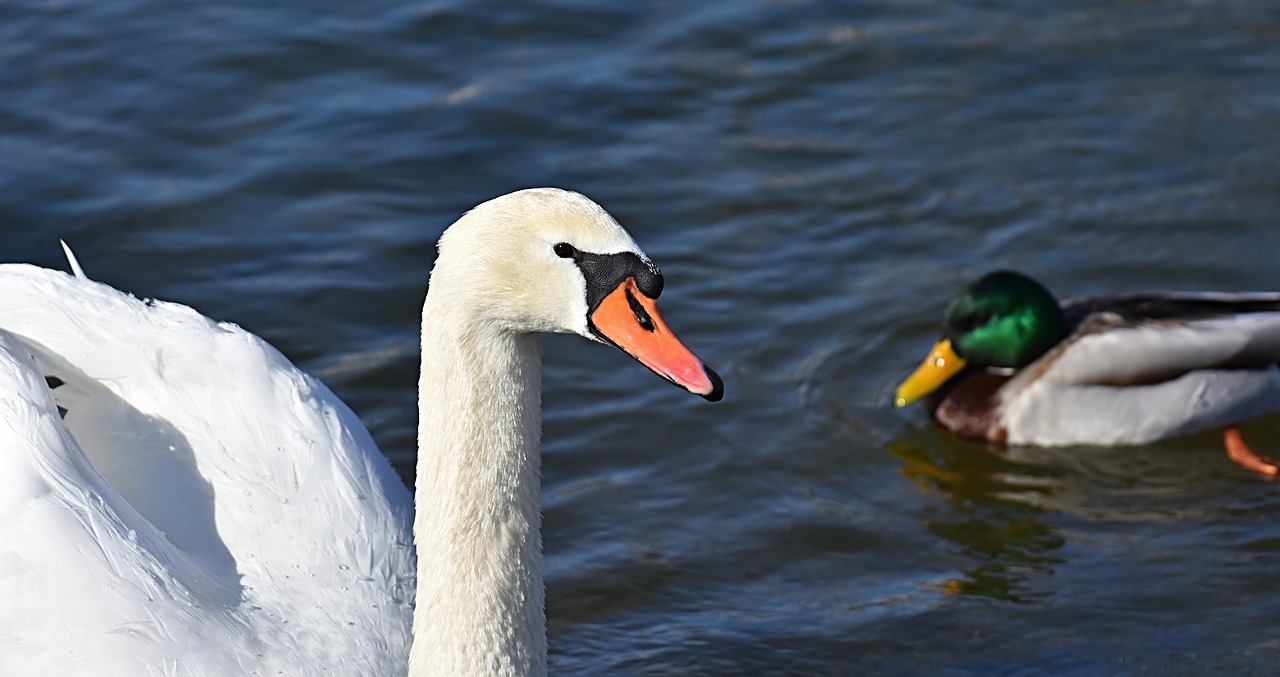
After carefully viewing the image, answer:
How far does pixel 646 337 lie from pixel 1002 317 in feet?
14.1

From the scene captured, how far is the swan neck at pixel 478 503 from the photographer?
12.6 feet

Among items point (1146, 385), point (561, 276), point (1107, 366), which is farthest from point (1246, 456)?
point (561, 276)

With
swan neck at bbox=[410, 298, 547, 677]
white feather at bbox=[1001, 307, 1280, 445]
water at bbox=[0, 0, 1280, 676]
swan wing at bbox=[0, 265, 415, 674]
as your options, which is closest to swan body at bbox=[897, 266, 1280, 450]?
white feather at bbox=[1001, 307, 1280, 445]

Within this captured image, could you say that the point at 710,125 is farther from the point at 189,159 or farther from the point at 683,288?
the point at 189,159

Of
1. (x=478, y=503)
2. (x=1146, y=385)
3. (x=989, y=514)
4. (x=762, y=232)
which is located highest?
(x=478, y=503)

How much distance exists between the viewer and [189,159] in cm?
945

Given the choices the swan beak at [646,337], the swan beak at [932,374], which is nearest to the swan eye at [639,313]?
the swan beak at [646,337]

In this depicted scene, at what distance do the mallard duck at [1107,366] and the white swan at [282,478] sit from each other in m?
3.52

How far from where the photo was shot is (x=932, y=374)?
25.4 feet

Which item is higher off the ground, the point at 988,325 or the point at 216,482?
the point at 216,482

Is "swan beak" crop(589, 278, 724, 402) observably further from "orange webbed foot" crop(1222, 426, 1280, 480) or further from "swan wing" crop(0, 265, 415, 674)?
"orange webbed foot" crop(1222, 426, 1280, 480)

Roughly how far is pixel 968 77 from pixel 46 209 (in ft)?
17.6

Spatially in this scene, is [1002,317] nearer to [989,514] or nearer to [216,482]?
[989,514]

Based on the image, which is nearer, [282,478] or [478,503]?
[478,503]
